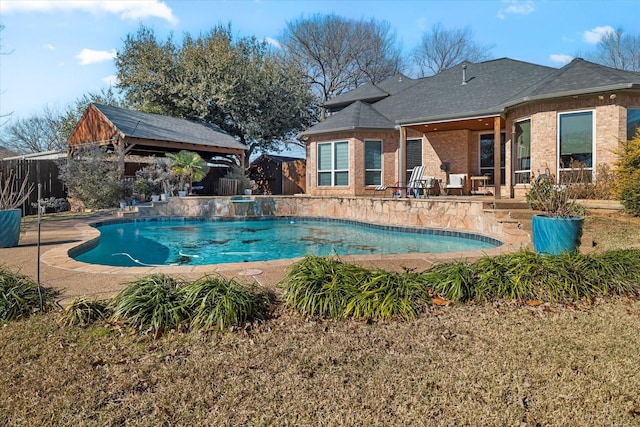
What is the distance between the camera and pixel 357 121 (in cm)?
1620

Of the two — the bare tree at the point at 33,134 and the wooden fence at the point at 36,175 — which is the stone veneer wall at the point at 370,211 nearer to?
the wooden fence at the point at 36,175

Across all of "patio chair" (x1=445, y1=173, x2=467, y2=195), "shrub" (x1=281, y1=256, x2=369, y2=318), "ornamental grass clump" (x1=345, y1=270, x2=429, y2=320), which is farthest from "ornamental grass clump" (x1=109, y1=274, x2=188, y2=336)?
"patio chair" (x1=445, y1=173, x2=467, y2=195)

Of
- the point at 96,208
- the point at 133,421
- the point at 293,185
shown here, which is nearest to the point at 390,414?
the point at 133,421

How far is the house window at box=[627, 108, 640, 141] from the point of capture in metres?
10.6

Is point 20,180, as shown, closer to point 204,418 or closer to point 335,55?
point 204,418

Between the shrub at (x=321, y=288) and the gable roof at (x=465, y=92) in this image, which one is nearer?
the shrub at (x=321, y=288)

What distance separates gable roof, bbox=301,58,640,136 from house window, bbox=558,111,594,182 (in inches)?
31.0

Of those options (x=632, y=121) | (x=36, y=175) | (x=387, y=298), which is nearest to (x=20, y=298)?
(x=387, y=298)

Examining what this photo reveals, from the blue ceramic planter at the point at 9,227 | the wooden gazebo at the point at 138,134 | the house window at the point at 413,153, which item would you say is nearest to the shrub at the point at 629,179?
the house window at the point at 413,153

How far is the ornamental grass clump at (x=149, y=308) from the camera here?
3.32 meters

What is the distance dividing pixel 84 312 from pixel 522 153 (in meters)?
12.3

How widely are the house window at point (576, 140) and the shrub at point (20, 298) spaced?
456 inches

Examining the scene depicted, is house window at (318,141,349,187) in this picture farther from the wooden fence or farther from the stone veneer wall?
the wooden fence

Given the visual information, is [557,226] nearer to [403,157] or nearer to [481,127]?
[403,157]
